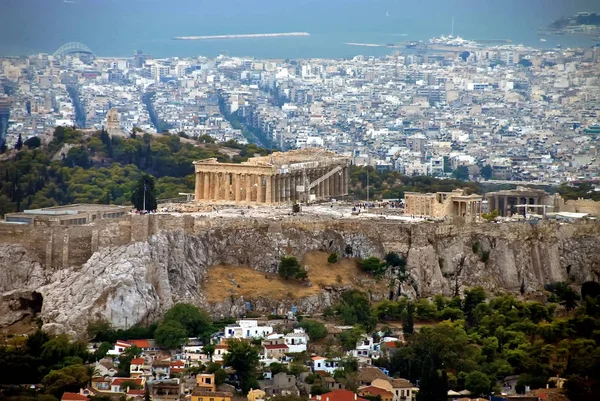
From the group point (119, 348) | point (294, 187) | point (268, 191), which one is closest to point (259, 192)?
point (268, 191)

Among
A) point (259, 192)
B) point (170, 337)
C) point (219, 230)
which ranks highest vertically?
point (259, 192)

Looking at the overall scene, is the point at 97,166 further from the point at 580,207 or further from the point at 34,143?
the point at 580,207

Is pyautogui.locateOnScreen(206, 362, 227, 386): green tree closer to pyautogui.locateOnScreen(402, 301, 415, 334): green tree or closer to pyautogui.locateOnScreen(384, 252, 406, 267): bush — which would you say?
pyautogui.locateOnScreen(402, 301, 415, 334): green tree

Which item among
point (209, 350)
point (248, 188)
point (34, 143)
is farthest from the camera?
point (34, 143)

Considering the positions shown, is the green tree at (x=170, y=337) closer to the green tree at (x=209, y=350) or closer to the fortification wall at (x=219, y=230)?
the green tree at (x=209, y=350)

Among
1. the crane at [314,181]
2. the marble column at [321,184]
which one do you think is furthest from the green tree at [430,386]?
the marble column at [321,184]
